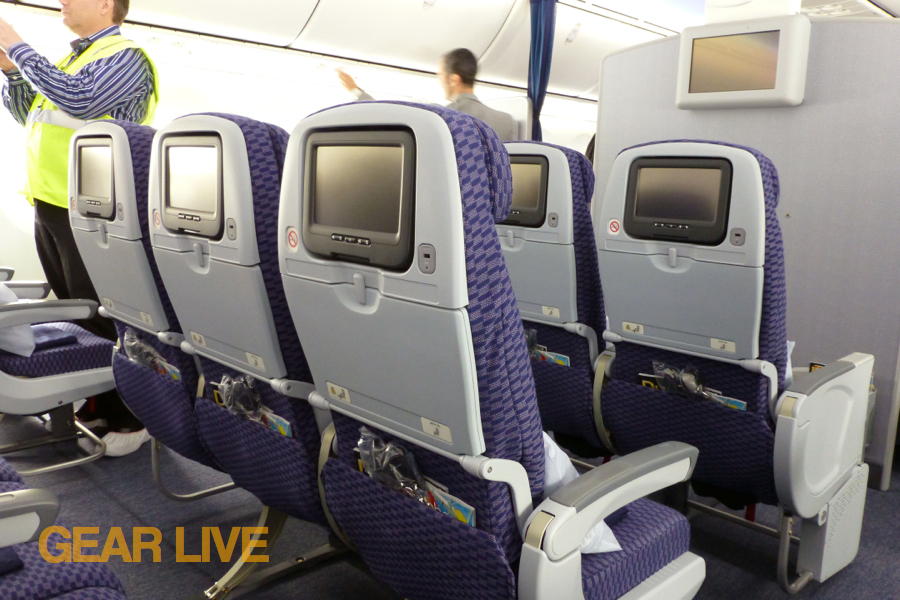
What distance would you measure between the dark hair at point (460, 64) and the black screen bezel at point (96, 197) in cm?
320

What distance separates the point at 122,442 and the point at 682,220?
2.75 meters

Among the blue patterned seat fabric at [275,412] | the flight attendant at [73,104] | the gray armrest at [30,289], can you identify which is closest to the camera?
the blue patterned seat fabric at [275,412]

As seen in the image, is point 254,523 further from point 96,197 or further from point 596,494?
point 596,494

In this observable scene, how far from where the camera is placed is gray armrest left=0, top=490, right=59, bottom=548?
113cm

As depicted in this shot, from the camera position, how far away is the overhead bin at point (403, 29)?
514 cm

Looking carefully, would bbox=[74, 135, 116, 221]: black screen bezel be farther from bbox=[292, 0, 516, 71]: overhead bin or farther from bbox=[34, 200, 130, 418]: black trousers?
→ bbox=[292, 0, 516, 71]: overhead bin

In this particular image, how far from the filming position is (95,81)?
301 cm

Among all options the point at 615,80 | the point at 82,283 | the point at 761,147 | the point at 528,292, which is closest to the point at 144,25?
the point at 82,283

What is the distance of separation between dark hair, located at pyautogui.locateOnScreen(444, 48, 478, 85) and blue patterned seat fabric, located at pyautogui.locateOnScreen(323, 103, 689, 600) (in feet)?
13.2

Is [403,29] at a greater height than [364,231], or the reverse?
[403,29]

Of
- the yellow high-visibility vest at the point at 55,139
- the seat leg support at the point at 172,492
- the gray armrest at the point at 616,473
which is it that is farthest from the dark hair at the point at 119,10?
the gray armrest at the point at 616,473

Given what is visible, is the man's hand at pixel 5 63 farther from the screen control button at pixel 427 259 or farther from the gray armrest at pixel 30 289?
the screen control button at pixel 427 259

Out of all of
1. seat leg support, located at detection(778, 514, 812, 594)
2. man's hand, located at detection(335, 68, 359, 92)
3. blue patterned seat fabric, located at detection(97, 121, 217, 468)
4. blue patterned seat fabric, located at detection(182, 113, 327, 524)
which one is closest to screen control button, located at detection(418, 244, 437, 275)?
blue patterned seat fabric, located at detection(182, 113, 327, 524)

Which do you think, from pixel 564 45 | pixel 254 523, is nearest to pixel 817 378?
pixel 254 523
